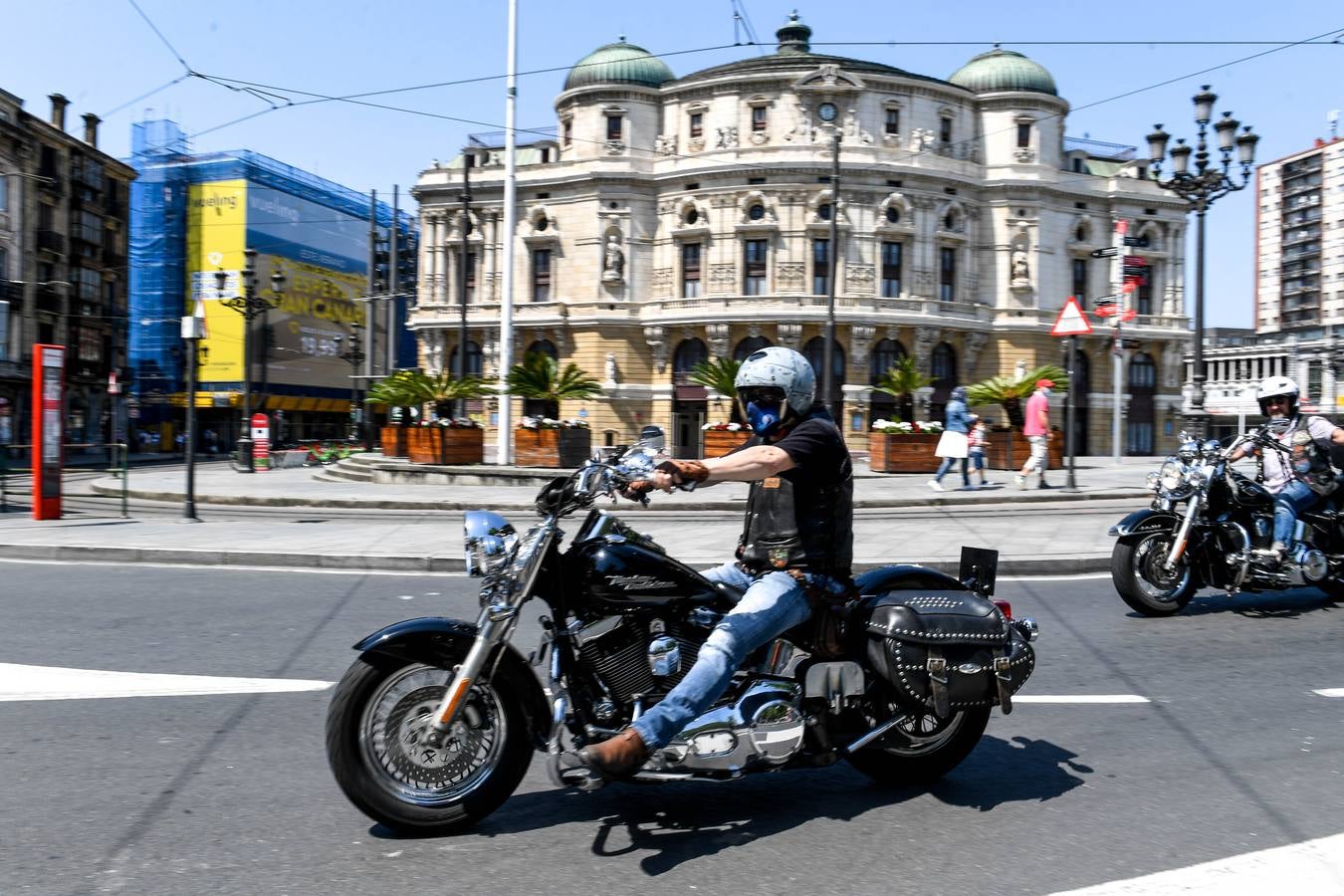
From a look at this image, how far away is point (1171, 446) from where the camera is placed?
50656 millimetres

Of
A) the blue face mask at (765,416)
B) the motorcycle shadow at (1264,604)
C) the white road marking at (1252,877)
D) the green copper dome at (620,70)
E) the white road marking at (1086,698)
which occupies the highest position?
the green copper dome at (620,70)

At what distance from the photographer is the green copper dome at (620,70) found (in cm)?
4706

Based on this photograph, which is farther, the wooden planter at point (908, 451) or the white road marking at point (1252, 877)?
the wooden planter at point (908, 451)

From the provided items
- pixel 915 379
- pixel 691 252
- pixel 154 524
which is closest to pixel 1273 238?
pixel 691 252

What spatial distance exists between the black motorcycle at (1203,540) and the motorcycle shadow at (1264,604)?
0.62 feet

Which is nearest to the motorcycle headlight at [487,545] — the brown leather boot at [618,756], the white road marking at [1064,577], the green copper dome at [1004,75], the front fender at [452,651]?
the front fender at [452,651]

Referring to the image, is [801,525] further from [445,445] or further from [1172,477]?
[445,445]

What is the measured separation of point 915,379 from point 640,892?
87.7ft

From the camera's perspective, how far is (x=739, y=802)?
11.8 feet

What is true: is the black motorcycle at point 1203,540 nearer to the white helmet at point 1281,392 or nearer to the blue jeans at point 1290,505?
the blue jeans at point 1290,505

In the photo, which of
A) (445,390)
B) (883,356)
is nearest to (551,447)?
(445,390)

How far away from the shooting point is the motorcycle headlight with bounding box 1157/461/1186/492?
6902mm

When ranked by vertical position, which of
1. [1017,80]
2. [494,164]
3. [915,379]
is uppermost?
[1017,80]

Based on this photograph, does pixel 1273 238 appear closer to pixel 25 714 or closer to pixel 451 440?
pixel 451 440
